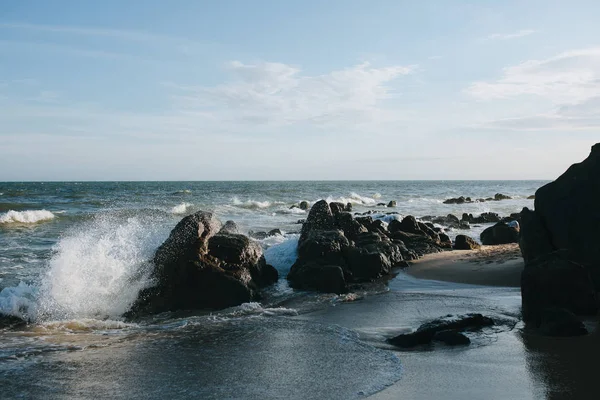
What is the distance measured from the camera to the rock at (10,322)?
781 centimetres

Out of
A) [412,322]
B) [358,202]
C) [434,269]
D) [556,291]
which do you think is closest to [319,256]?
[434,269]

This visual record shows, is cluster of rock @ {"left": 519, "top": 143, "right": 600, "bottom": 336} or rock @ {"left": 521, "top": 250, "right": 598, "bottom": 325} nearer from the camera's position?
cluster of rock @ {"left": 519, "top": 143, "right": 600, "bottom": 336}

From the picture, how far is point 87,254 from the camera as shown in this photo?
393 inches

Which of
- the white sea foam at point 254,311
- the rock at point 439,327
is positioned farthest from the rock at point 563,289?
the white sea foam at point 254,311

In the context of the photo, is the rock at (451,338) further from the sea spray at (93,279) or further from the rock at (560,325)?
the sea spray at (93,279)

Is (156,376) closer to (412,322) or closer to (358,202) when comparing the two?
(412,322)

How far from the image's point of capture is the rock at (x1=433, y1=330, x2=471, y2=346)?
633cm

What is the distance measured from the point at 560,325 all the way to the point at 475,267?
219 inches

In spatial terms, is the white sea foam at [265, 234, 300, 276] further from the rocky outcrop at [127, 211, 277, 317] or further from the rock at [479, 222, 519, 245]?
the rock at [479, 222, 519, 245]

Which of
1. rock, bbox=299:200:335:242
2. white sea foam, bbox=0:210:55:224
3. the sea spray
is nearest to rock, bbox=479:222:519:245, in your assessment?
rock, bbox=299:200:335:242

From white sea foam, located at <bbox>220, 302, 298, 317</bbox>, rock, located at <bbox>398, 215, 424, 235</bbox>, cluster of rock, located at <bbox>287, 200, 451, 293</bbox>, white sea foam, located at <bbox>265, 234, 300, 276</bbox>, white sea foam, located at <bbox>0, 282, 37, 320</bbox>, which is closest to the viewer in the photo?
white sea foam, located at <bbox>0, 282, 37, 320</bbox>

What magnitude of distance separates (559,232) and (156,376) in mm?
6918

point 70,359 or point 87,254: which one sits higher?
point 87,254

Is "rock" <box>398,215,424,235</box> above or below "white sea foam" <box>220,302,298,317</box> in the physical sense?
above
